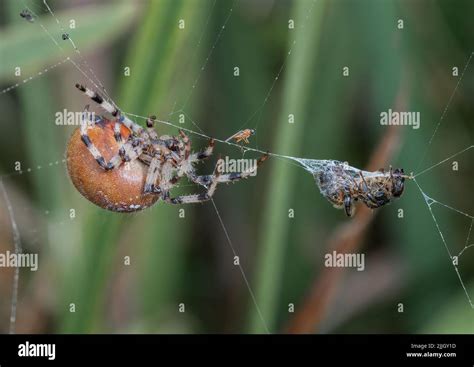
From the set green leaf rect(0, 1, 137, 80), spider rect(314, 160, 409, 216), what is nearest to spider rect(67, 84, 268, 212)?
green leaf rect(0, 1, 137, 80)

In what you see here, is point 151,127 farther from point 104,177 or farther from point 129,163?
point 104,177

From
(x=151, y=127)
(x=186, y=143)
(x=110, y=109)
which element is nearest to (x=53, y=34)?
(x=110, y=109)

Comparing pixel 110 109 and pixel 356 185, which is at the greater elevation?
pixel 110 109

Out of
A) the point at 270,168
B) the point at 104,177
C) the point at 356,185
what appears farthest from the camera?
the point at 270,168

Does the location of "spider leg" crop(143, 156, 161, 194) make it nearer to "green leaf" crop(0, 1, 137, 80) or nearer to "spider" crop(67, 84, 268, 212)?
"spider" crop(67, 84, 268, 212)

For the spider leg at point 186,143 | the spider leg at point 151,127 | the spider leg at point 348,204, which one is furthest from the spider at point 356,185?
the spider leg at point 151,127

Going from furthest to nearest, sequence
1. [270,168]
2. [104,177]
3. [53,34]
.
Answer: [270,168], [53,34], [104,177]

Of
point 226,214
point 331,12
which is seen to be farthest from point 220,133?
point 331,12
